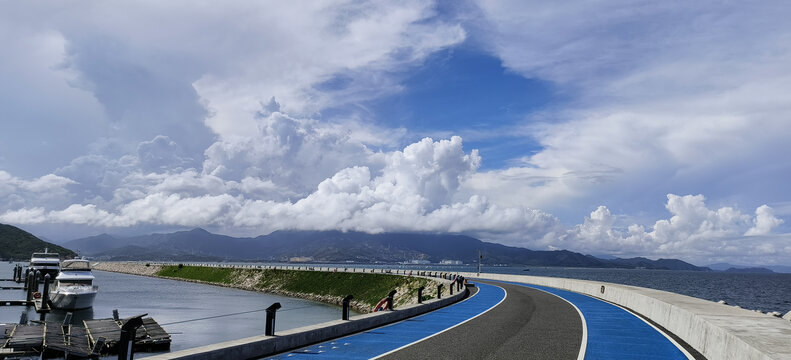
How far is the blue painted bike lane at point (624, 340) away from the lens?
576 inches

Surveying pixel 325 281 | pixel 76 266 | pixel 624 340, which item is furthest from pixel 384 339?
pixel 325 281

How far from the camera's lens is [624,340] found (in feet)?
56.5

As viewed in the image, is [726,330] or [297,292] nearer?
[726,330]

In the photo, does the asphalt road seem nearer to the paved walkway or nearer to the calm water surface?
the paved walkway

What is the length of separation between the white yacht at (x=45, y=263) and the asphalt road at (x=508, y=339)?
278ft

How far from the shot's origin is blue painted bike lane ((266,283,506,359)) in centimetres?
1412

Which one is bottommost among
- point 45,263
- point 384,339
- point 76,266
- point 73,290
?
point 45,263

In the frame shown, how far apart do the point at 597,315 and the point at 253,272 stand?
316 feet

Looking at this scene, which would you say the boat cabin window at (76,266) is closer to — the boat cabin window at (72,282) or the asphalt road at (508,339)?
the boat cabin window at (72,282)

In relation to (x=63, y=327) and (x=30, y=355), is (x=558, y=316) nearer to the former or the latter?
(x=30, y=355)

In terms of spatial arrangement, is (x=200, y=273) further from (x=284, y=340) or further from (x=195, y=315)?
(x=284, y=340)

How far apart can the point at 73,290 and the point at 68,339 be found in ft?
89.4

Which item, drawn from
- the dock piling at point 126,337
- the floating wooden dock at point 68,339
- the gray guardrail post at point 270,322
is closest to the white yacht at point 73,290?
the floating wooden dock at point 68,339

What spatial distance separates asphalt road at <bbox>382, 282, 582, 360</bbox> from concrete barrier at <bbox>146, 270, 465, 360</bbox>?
2.86m
